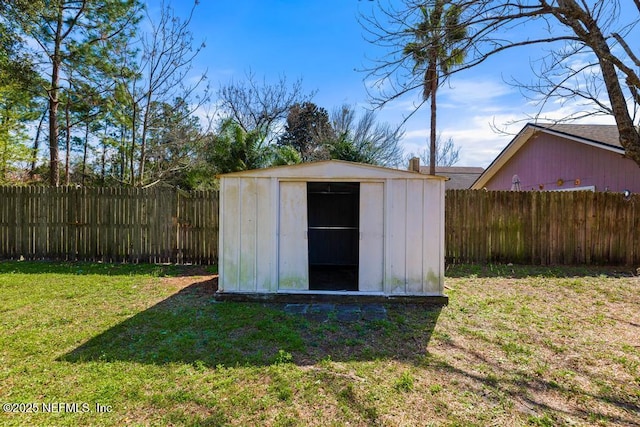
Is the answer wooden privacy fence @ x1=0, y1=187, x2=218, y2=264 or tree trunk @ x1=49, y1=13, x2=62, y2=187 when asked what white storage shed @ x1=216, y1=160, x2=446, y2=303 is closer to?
wooden privacy fence @ x1=0, y1=187, x2=218, y2=264

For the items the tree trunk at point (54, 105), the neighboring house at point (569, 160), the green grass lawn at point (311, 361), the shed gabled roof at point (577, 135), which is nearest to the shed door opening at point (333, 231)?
the green grass lawn at point (311, 361)

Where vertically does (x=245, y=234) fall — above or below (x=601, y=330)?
above

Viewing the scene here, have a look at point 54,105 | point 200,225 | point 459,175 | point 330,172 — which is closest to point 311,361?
point 330,172

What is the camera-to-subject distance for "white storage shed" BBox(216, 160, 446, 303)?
5.09m

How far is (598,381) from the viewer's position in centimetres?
300

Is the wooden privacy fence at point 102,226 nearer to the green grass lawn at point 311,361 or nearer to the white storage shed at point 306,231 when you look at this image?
the green grass lawn at point 311,361

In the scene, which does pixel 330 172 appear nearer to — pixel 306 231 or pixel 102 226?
pixel 306 231

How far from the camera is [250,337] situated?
12.5 ft

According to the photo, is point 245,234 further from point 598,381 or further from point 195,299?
point 598,381

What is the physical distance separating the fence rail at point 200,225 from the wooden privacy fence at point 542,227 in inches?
0.8

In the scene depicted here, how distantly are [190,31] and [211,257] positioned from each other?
25.0ft

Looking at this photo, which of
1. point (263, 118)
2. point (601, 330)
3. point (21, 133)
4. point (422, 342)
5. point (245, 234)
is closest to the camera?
point (422, 342)

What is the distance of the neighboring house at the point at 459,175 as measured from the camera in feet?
77.0

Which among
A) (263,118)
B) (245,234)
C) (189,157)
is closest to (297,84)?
(263,118)
